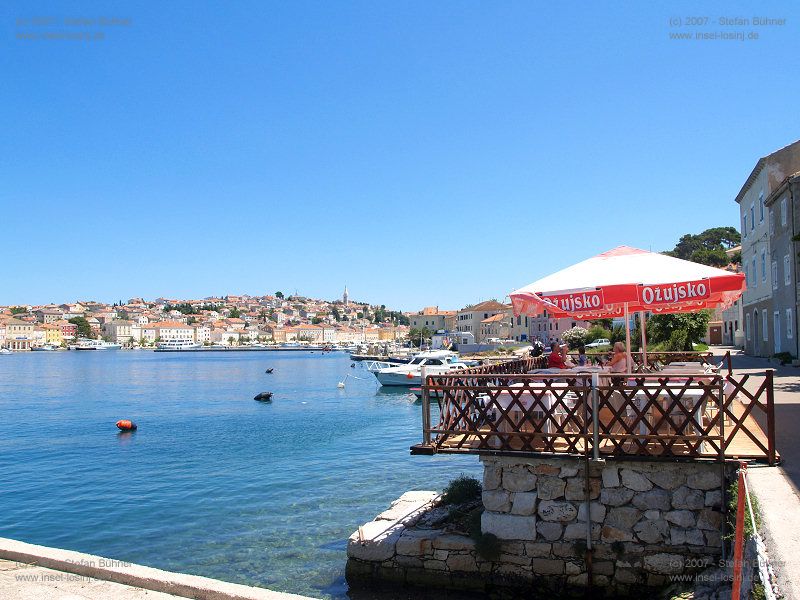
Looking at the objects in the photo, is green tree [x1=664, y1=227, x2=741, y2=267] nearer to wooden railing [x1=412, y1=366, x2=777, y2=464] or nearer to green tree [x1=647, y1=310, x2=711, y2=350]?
green tree [x1=647, y1=310, x2=711, y2=350]

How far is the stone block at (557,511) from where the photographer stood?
9.14 metres

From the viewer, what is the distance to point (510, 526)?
369 inches

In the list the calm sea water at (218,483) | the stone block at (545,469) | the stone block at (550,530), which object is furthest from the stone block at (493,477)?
the calm sea water at (218,483)

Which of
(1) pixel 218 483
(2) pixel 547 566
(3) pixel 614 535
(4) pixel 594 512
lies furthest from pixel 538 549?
(1) pixel 218 483

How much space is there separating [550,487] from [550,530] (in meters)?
0.63

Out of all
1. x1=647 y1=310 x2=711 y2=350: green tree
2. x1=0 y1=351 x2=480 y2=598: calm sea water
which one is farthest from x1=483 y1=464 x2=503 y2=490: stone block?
x1=647 y1=310 x2=711 y2=350: green tree

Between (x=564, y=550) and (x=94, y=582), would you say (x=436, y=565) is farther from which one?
(x=94, y=582)

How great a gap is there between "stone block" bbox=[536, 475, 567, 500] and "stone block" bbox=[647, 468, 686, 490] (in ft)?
4.01

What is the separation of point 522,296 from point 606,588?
14.5ft

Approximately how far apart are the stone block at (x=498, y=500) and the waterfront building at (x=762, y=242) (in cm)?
2497

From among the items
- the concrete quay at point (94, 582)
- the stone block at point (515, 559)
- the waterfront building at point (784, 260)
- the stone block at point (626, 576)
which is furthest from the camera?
the waterfront building at point (784, 260)

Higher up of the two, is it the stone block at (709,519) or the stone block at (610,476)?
the stone block at (610,476)

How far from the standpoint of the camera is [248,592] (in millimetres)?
6953

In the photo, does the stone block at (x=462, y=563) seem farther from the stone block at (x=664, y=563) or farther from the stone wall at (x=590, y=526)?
the stone block at (x=664, y=563)
